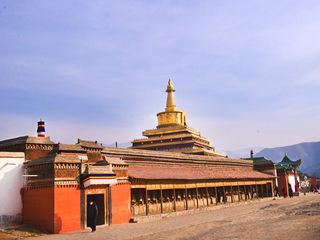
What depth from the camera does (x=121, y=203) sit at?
24.2 metres

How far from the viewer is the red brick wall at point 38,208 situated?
66.2ft

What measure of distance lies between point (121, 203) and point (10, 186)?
21.2 feet

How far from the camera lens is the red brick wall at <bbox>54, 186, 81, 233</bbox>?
20125mm

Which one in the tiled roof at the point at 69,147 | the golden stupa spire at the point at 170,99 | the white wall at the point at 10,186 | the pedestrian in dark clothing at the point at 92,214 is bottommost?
the pedestrian in dark clothing at the point at 92,214

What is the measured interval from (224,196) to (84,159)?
17281mm

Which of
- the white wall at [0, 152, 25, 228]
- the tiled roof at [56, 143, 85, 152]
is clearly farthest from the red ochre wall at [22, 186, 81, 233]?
the tiled roof at [56, 143, 85, 152]

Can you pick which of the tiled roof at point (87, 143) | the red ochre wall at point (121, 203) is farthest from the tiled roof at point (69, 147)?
the red ochre wall at point (121, 203)

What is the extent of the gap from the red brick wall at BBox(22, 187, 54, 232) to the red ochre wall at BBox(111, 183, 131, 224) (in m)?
4.30

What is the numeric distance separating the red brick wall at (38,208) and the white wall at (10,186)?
1.22ft

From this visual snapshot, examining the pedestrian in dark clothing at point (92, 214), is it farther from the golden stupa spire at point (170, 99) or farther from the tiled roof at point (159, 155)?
the golden stupa spire at point (170, 99)

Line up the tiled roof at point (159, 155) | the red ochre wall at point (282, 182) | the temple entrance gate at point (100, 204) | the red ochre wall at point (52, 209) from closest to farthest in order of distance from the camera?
the red ochre wall at point (52, 209), the temple entrance gate at point (100, 204), the tiled roof at point (159, 155), the red ochre wall at point (282, 182)

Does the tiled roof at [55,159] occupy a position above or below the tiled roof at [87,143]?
below

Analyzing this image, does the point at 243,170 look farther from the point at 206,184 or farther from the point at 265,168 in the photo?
the point at 206,184

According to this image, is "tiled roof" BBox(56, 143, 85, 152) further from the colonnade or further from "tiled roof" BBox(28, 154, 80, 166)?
the colonnade
